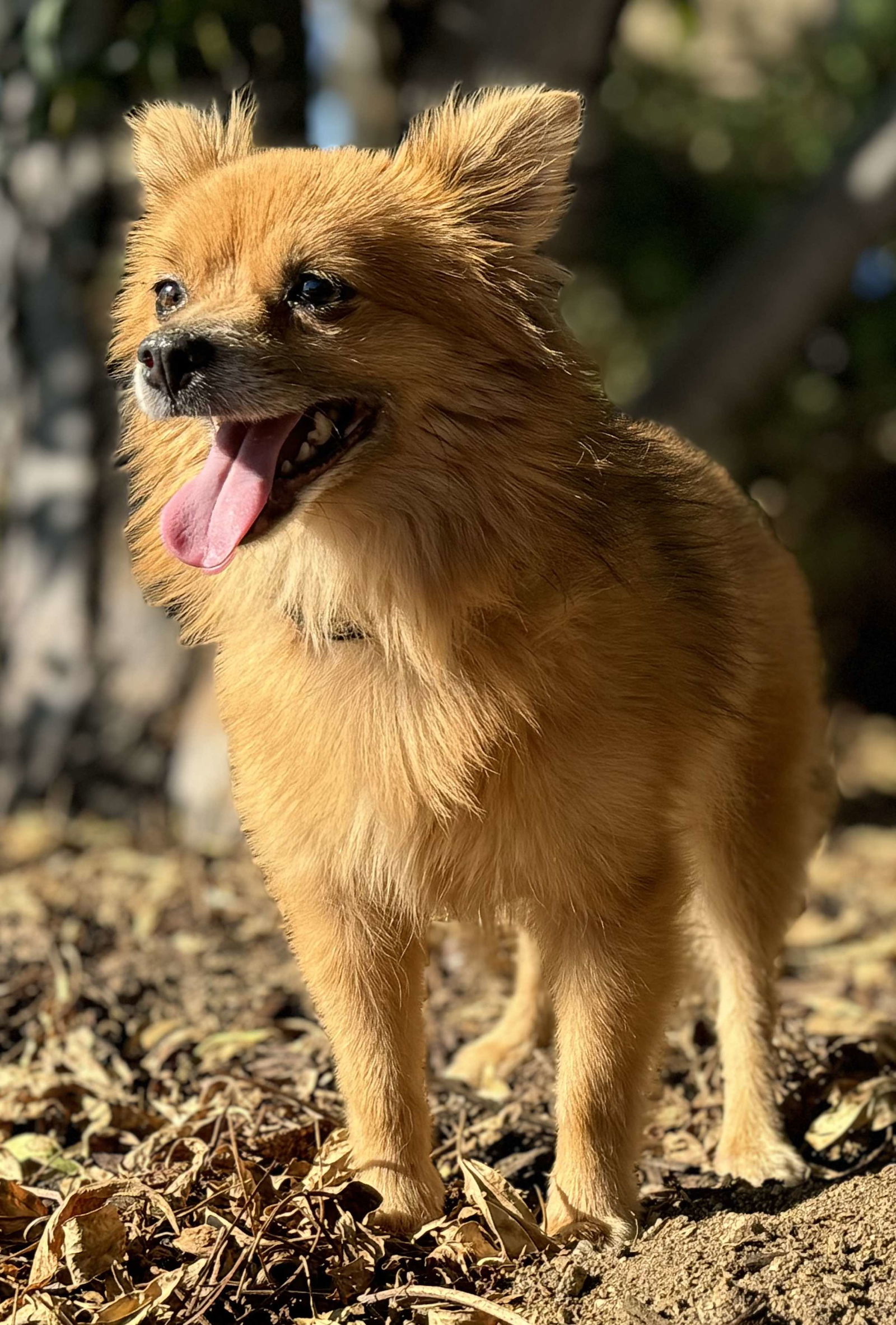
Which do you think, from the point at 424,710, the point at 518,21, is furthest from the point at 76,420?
the point at 424,710

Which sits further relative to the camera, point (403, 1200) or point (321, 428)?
point (403, 1200)

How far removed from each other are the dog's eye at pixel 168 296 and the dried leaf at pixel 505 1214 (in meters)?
2.05

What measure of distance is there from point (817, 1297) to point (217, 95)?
18.8ft

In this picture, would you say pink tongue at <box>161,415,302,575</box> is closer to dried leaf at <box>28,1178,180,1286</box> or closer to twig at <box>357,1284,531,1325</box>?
dried leaf at <box>28,1178,180,1286</box>

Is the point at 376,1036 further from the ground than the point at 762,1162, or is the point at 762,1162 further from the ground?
the point at 376,1036

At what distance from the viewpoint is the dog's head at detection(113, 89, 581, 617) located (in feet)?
9.48

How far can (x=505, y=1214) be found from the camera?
308cm

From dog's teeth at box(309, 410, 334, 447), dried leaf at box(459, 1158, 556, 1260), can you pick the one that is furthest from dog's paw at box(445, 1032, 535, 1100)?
dog's teeth at box(309, 410, 334, 447)

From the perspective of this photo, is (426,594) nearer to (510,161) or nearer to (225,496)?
(225,496)

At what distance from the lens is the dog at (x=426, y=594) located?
116 inches

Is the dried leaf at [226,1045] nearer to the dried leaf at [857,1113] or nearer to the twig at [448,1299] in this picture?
the twig at [448,1299]

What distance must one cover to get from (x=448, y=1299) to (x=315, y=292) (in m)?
2.09

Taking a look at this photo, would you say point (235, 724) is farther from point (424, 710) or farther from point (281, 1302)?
point (281, 1302)

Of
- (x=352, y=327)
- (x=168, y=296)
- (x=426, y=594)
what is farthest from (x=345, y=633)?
(x=168, y=296)
